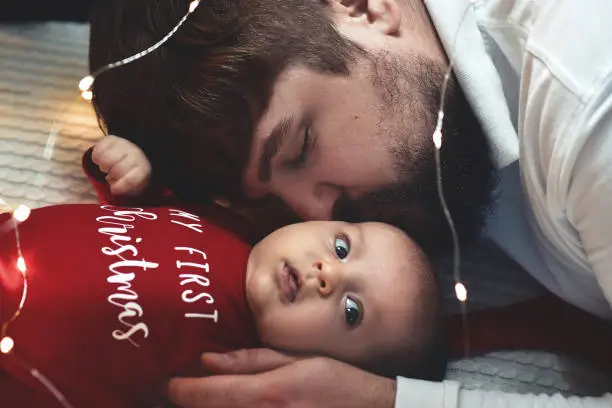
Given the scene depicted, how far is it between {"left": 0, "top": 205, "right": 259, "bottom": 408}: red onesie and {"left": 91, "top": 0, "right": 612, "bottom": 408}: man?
0.04 metres

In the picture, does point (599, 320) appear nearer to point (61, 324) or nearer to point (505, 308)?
point (505, 308)

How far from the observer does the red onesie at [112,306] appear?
0.68 meters

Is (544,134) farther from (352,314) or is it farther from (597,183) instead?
(352,314)

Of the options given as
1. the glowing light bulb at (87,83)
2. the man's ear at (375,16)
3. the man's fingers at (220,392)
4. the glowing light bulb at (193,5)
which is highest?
the man's ear at (375,16)

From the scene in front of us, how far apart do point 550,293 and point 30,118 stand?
670mm

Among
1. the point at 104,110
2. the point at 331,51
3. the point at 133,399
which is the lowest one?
the point at 133,399

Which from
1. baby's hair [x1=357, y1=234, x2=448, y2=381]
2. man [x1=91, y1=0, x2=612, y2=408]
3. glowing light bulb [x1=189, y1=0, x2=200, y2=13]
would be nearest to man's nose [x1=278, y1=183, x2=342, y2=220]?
man [x1=91, y1=0, x2=612, y2=408]

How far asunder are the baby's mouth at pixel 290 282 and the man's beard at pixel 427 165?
4.0 inches

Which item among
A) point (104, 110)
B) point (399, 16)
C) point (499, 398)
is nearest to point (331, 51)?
point (399, 16)

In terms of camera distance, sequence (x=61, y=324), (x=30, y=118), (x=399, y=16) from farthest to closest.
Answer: (x=30, y=118)
(x=399, y=16)
(x=61, y=324)

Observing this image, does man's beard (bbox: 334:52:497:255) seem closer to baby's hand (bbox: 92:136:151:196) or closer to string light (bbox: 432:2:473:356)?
string light (bbox: 432:2:473:356)

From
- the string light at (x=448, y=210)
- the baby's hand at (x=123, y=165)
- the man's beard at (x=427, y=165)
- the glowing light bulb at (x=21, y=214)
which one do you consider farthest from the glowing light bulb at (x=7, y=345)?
the string light at (x=448, y=210)

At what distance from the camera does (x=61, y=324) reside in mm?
685

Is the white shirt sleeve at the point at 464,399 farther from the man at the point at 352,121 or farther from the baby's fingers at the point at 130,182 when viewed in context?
the baby's fingers at the point at 130,182
